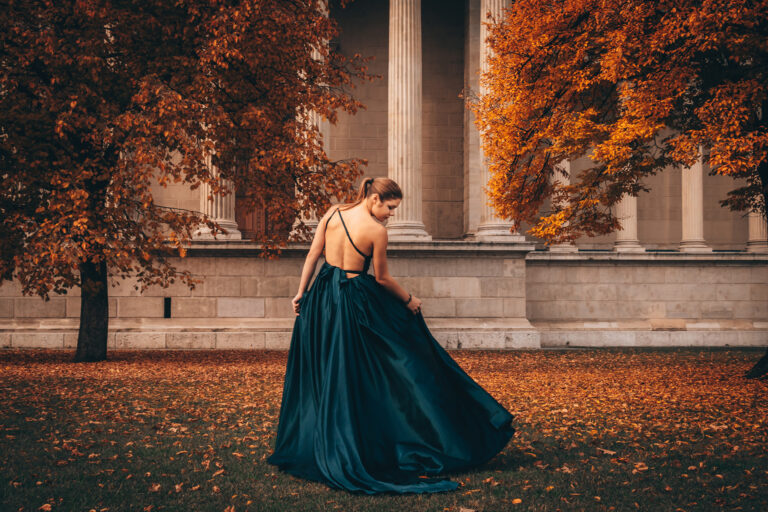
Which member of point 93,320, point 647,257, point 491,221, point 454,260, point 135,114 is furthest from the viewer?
point 647,257

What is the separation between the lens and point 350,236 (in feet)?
19.5

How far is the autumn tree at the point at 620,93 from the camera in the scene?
1177cm

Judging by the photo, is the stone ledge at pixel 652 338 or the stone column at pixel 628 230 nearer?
the stone ledge at pixel 652 338

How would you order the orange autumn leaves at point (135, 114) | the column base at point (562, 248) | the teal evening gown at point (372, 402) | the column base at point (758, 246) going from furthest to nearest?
the column base at point (758, 246)
the column base at point (562, 248)
the orange autumn leaves at point (135, 114)
the teal evening gown at point (372, 402)

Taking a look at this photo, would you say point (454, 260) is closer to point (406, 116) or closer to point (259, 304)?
point (406, 116)

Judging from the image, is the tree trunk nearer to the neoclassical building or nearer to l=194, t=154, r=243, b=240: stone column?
the neoclassical building

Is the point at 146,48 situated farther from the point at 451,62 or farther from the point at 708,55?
the point at 451,62

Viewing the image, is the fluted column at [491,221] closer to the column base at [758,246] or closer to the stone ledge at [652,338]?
the stone ledge at [652,338]

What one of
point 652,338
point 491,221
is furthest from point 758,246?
point 491,221

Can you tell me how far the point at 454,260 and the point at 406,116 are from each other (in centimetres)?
464

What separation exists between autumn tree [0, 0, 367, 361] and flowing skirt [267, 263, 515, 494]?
307 inches

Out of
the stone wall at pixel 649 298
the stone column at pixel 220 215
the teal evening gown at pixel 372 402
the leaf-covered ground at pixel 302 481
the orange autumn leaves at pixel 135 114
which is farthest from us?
the stone wall at pixel 649 298

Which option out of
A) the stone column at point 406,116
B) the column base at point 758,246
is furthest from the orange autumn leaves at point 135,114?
the column base at point 758,246

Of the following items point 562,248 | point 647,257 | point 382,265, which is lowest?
point 382,265
